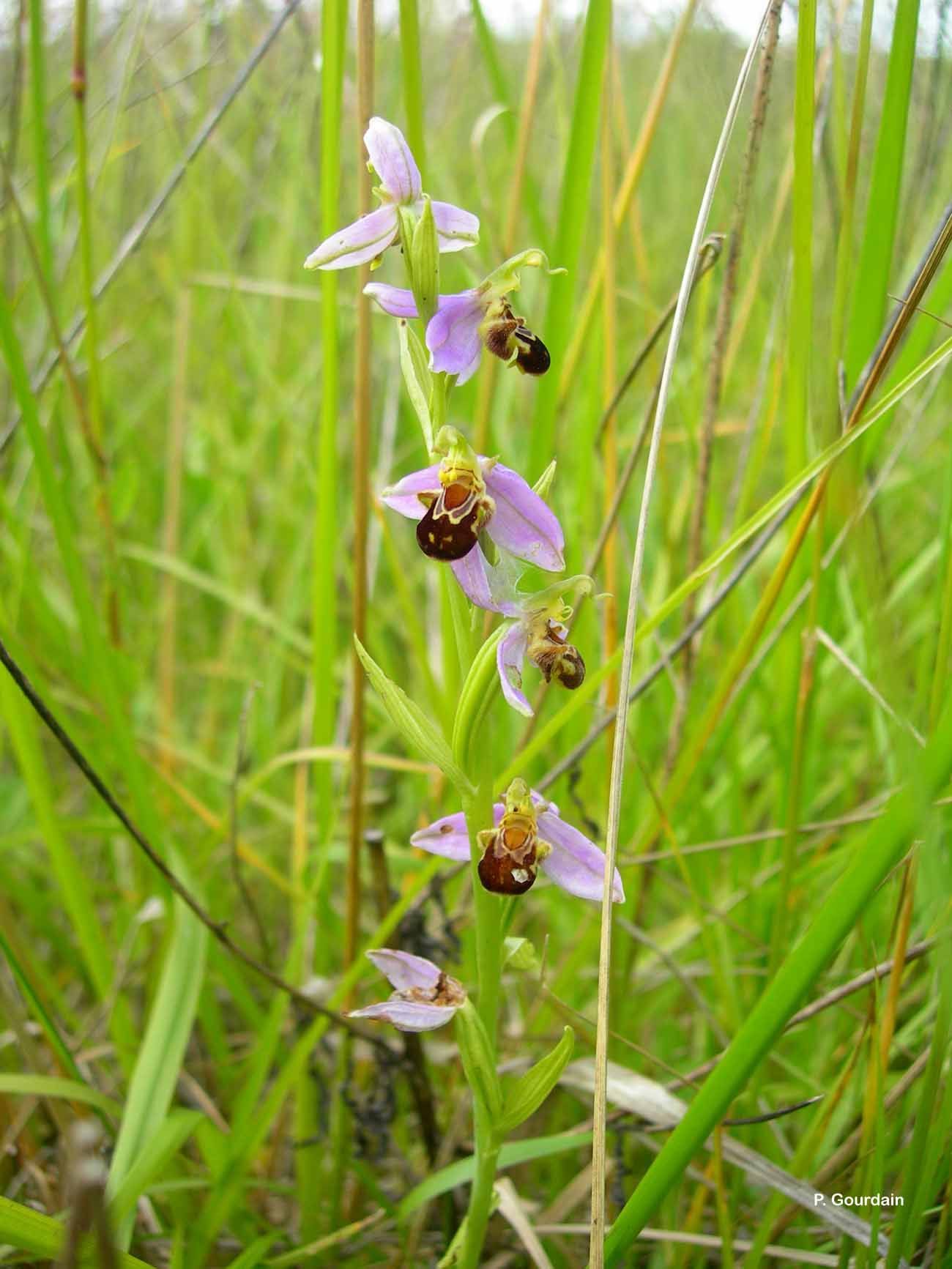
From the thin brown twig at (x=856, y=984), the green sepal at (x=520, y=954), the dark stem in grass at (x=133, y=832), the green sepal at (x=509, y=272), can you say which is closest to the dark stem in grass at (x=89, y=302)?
the dark stem in grass at (x=133, y=832)

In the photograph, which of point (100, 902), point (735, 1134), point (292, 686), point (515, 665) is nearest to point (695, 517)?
point (515, 665)

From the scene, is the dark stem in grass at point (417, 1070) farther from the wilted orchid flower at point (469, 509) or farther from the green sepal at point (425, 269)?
the green sepal at point (425, 269)

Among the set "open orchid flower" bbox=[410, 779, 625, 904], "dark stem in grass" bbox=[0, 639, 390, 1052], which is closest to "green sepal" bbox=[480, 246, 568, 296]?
"open orchid flower" bbox=[410, 779, 625, 904]

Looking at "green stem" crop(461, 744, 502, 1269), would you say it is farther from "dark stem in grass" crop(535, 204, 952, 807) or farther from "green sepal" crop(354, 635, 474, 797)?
"dark stem in grass" crop(535, 204, 952, 807)

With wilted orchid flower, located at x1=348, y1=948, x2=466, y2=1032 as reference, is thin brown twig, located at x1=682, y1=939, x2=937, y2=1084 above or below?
below

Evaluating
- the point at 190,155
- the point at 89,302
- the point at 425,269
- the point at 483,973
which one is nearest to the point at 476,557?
the point at 425,269

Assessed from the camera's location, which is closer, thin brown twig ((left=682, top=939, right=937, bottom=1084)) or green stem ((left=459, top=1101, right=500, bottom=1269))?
green stem ((left=459, top=1101, right=500, bottom=1269))

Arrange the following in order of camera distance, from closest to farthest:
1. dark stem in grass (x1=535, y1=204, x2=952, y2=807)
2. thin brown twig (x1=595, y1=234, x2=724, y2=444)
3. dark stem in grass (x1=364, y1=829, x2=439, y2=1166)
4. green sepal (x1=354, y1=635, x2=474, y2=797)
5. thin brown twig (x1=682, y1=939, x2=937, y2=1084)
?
green sepal (x1=354, y1=635, x2=474, y2=797) < dark stem in grass (x1=535, y1=204, x2=952, y2=807) < thin brown twig (x1=682, y1=939, x2=937, y2=1084) < thin brown twig (x1=595, y1=234, x2=724, y2=444) < dark stem in grass (x1=364, y1=829, x2=439, y2=1166)
